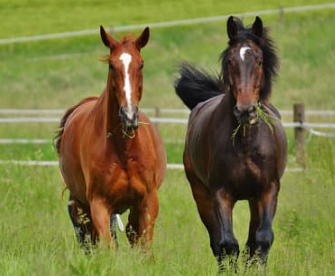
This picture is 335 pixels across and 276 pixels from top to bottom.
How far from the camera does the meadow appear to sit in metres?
8.47

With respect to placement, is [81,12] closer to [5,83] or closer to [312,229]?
[5,83]

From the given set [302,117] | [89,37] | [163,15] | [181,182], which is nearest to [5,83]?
[89,37]

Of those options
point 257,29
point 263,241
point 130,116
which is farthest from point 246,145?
point 130,116

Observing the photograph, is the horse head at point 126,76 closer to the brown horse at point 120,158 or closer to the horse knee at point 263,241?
the brown horse at point 120,158

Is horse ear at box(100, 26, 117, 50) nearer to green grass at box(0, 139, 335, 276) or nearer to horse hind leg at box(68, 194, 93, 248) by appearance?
green grass at box(0, 139, 335, 276)

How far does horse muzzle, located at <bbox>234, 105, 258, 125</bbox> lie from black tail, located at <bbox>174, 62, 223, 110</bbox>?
289cm

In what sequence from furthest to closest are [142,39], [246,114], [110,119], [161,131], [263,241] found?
[161,131], [110,119], [142,39], [263,241], [246,114]

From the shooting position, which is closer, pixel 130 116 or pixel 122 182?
pixel 130 116

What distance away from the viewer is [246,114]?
828 centimetres

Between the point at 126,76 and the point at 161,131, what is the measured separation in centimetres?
1450

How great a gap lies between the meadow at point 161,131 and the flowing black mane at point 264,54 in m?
1.51

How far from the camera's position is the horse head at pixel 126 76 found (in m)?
8.37

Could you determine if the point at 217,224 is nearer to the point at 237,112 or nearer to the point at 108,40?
the point at 237,112

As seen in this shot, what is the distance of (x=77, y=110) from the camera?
1091 centimetres
